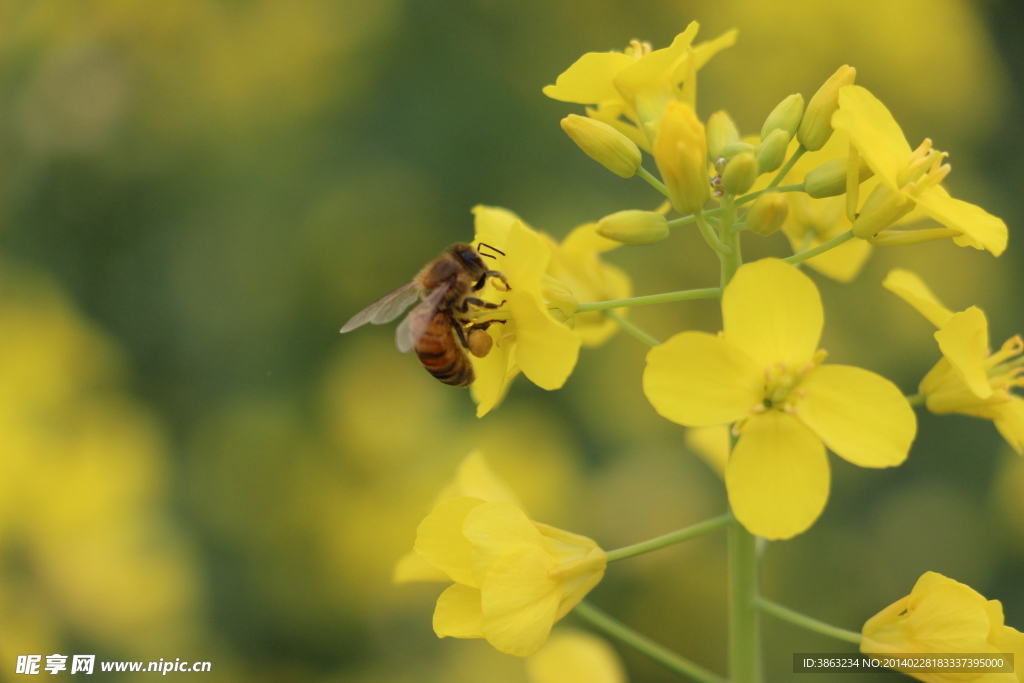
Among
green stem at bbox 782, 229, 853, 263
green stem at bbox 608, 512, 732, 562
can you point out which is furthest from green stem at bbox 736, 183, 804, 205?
green stem at bbox 608, 512, 732, 562

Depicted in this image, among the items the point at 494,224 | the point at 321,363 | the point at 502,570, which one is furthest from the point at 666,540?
the point at 321,363

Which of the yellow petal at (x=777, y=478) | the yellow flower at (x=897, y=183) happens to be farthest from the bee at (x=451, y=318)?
the yellow flower at (x=897, y=183)

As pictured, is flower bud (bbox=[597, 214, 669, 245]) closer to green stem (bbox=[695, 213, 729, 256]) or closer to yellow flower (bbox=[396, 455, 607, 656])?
green stem (bbox=[695, 213, 729, 256])

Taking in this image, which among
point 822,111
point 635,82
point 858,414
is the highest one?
point 635,82

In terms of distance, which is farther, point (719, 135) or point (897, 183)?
point (719, 135)

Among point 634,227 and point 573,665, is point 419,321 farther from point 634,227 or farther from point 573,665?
point 573,665

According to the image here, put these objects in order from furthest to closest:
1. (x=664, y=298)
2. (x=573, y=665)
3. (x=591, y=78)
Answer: (x=573, y=665), (x=591, y=78), (x=664, y=298)

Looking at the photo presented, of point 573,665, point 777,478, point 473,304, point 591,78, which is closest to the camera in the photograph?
point 777,478
